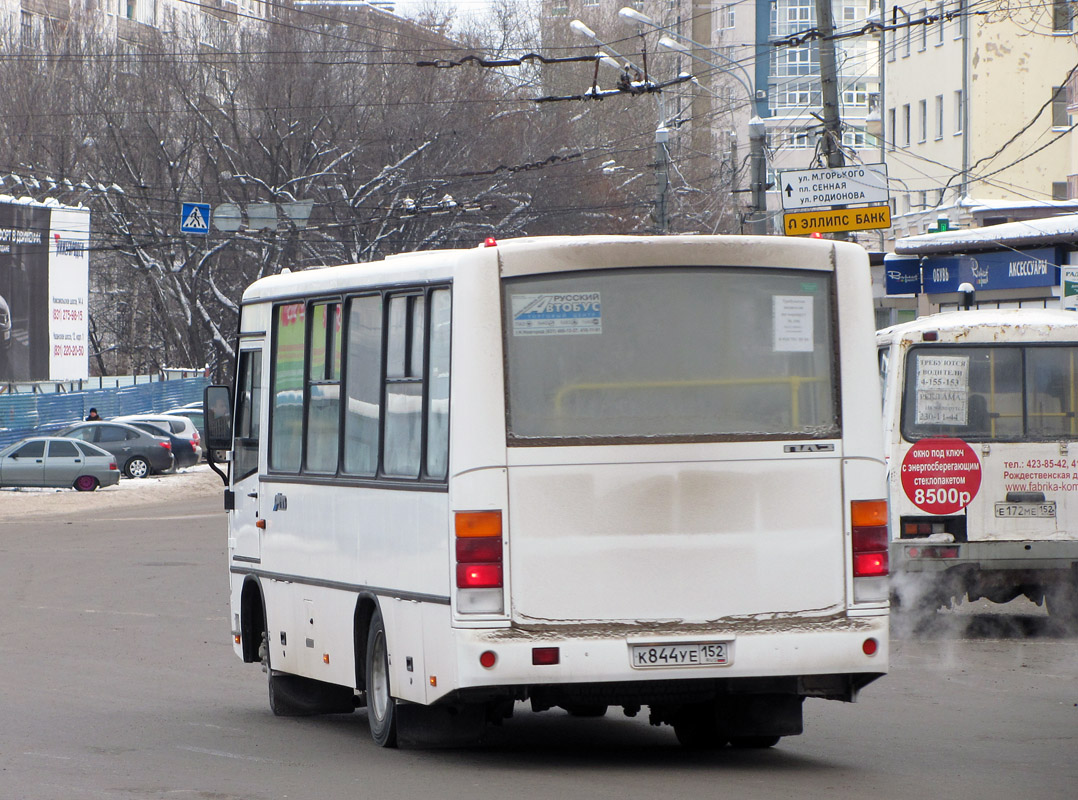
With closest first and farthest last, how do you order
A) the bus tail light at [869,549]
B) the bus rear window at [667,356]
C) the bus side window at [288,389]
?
1. the bus rear window at [667,356]
2. the bus tail light at [869,549]
3. the bus side window at [288,389]

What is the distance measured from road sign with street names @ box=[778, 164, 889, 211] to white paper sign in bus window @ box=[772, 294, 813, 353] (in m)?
11.3

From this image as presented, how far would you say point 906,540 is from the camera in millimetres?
15094

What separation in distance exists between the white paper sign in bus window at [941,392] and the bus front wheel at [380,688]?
23.9 feet

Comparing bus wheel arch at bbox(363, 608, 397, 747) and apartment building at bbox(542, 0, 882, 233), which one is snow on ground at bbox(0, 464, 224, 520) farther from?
bus wheel arch at bbox(363, 608, 397, 747)

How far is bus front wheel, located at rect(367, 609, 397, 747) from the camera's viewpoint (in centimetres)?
918

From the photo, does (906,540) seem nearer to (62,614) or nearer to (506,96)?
(62,614)

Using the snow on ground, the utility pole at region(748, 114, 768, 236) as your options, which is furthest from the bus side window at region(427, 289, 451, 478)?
the snow on ground

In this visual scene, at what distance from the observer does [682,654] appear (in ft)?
27.1

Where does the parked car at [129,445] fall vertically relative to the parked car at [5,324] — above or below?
below

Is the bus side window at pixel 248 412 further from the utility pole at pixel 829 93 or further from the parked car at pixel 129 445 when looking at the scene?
the parked car at pixel 129 445

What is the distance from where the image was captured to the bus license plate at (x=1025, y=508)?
15.3m

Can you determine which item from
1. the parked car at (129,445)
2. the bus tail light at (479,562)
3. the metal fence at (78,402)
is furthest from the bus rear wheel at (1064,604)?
the metal fence at (78,402)

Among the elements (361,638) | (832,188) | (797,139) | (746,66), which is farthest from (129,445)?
(361,638)

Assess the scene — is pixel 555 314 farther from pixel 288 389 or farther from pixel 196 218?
pixel 196 218
